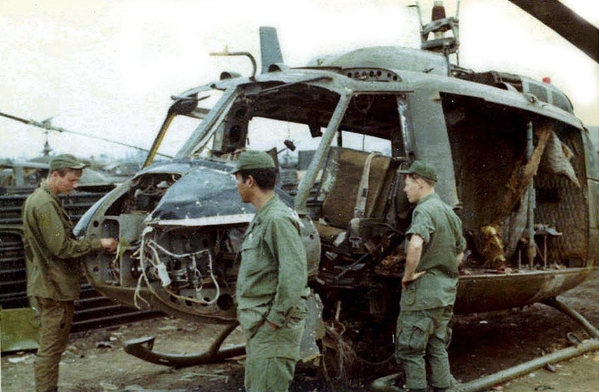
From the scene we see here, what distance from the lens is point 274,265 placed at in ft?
10.7

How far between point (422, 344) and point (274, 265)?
1829 mm

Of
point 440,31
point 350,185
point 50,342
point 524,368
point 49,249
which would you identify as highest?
point 440,31

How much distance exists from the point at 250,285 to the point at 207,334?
15.9 ft

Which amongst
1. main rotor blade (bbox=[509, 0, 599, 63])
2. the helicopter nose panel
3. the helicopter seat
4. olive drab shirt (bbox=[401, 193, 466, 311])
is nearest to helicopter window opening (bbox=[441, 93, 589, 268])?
the helicopter seat

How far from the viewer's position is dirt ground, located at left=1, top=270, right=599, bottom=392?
18.6ft

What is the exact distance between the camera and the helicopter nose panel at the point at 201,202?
Result: 160 inches

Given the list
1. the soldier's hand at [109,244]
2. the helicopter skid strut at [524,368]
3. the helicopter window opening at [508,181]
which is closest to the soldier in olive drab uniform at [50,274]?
the soldier's hand at [109,244]

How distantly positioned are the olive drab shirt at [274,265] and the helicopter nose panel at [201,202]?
800mm

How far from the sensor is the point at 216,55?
565 centimetres

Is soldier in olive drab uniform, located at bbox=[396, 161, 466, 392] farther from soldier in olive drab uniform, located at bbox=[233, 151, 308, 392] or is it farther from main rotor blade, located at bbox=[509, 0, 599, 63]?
main rotor blade, located at bbox=[509, 0, 599, 63]

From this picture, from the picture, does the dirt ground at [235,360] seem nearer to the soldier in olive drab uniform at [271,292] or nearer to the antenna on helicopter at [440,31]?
the soldier in olive drab uniform at [271,292]

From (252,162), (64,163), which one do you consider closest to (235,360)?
(64,163)

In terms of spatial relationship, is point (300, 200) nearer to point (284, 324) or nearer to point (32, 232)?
point (284, 324)

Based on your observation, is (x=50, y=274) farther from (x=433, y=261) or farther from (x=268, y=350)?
(x=433, y=261)
